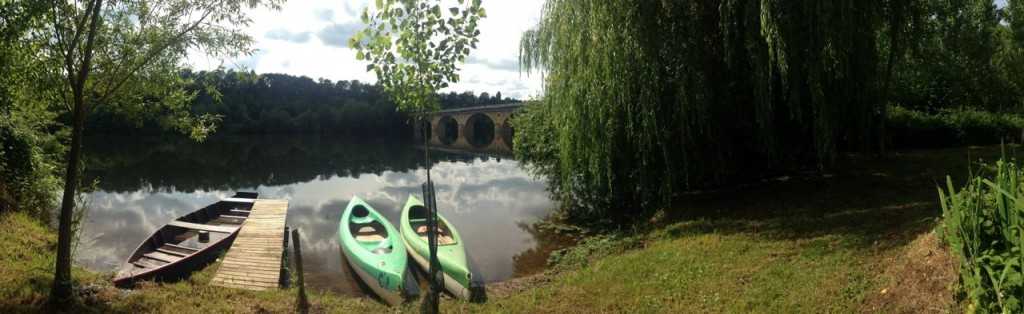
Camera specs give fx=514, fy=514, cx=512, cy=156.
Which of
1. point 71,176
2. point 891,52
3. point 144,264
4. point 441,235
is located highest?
point 891,52

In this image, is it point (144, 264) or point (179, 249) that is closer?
point (144, 264)

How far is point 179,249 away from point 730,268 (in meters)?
9.38

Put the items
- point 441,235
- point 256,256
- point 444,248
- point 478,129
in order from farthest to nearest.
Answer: point 478,129
point 441,235
point 444,248
point 256,256

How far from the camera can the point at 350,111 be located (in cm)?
7481

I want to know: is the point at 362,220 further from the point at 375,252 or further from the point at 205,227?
the point at 205,227

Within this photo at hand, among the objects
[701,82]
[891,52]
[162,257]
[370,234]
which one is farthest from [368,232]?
[891,52]

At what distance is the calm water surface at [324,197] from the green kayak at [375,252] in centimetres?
48

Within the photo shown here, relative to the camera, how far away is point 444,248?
361 inches

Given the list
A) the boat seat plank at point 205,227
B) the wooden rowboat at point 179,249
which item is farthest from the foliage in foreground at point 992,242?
the boat seat plank at point 205,227

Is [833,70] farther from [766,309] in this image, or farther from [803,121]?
[766,309]

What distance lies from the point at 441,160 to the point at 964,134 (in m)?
25.9

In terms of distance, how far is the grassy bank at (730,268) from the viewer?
4906 millimetres

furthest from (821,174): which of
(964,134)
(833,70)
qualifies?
(964,134)

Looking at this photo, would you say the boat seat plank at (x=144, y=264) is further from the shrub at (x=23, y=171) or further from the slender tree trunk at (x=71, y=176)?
the slender tree trunk at (x=71, y=176)
